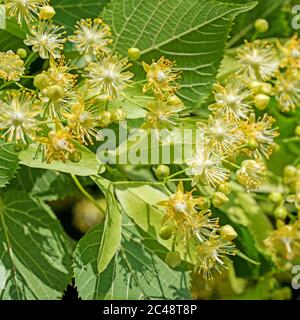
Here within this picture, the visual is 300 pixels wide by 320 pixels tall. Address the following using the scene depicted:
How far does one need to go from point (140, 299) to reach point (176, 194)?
0.23 meters

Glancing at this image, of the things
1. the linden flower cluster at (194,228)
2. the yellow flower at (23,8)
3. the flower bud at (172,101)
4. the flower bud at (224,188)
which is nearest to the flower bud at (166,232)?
the linden flower cluster at (194,228)

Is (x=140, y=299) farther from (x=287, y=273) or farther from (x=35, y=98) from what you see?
(x=287, y=273)

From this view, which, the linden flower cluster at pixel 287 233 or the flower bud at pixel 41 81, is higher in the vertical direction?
the flower bud at pixel 41 81

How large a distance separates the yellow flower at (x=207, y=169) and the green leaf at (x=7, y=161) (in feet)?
0.95

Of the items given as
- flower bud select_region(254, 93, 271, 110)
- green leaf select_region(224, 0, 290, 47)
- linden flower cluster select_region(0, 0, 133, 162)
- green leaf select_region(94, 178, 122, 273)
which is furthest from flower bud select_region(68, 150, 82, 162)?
green leaf select_region(224, 0, 290, 47)

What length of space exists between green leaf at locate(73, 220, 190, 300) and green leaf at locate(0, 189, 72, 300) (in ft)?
0.30

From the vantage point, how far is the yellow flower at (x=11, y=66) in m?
1.02

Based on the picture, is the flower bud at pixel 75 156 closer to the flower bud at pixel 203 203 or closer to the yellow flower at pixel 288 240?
the flower bud at pixel 203 203

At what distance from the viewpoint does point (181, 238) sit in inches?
42.2

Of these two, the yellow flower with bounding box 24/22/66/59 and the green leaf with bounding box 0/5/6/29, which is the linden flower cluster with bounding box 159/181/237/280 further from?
the green leaf with bounding box 0/5/6/29

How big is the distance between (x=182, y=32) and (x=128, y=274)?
1.51ft

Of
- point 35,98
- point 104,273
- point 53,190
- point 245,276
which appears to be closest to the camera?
point 35,98

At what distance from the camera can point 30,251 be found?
119 centimetres

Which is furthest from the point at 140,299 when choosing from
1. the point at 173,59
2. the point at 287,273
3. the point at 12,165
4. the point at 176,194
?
the point at 287,273
